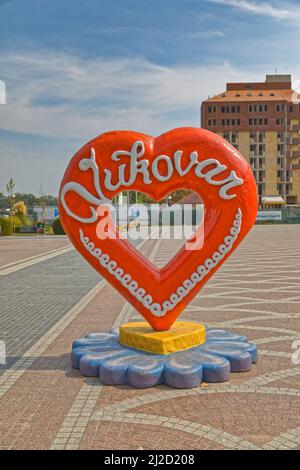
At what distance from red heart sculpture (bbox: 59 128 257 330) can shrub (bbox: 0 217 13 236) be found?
107 ft

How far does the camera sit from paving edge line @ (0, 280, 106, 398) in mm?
5758

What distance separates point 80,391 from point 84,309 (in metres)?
4.47

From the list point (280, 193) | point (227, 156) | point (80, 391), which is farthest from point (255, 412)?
point (280, 193)

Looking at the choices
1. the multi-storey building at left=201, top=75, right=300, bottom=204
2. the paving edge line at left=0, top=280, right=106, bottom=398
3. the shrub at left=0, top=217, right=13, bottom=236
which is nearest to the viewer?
the paving edge line at left=0, top=280, right=106, bottom=398

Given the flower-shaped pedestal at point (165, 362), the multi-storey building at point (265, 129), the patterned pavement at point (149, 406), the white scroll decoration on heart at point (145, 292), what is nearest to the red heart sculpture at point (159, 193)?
the white scroll decoration on heart at point (145, 292)

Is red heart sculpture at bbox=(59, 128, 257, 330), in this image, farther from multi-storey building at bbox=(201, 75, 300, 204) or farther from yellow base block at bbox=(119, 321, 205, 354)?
multi-storey building at bbox=(201, 75, 300, 204)

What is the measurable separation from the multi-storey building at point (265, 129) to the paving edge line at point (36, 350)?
5701cm

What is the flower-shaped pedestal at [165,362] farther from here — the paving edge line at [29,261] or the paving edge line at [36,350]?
the paving edge line at [29,261]

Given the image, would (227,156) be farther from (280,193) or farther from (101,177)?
(280,193)

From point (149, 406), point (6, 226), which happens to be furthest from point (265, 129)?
point (149, 406)

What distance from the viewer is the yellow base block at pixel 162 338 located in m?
6.09

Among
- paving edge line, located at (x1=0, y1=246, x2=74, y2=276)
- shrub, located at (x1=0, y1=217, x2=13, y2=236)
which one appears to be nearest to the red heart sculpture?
paving edge line, located at (x1=0, y1=246, x2=74, y2=276)
